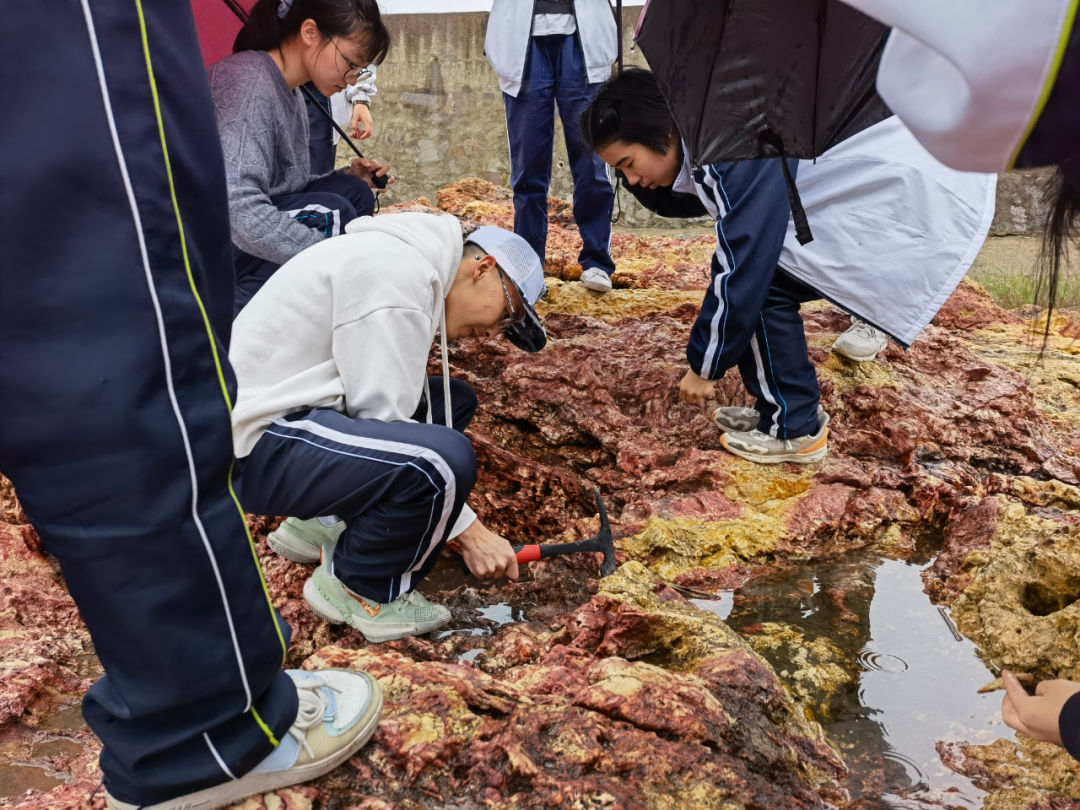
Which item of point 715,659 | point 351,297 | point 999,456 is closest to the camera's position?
point 715,659

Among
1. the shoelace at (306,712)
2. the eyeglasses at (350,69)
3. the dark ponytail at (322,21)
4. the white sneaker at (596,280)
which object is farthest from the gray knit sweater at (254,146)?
the shoelace at (306,712)

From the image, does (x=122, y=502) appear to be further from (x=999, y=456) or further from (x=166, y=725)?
(x=999, y=456)

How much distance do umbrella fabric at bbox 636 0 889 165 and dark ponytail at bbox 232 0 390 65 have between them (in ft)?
3.23

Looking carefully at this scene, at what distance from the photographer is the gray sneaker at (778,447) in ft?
8.63

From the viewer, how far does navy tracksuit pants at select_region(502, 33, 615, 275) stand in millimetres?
3799

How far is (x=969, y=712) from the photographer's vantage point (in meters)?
1.71

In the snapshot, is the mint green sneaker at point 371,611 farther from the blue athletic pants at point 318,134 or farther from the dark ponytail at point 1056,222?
Answer: the blue athletic pants at point 318,134

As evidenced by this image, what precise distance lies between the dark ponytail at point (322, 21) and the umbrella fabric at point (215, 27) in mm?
324

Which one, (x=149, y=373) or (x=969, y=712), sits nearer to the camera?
(x=149, y=373)

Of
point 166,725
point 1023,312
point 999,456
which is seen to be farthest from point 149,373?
point 1023,312

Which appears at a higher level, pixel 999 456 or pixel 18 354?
pixel 18 354

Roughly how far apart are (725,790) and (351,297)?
119 cm

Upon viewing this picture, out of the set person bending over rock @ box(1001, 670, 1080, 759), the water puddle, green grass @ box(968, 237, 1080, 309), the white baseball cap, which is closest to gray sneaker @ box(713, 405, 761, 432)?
the water puddle

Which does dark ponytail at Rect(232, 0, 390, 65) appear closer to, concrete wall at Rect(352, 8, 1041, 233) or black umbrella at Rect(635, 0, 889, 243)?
black umbrella at Rect(635, 0, 889, 243)
